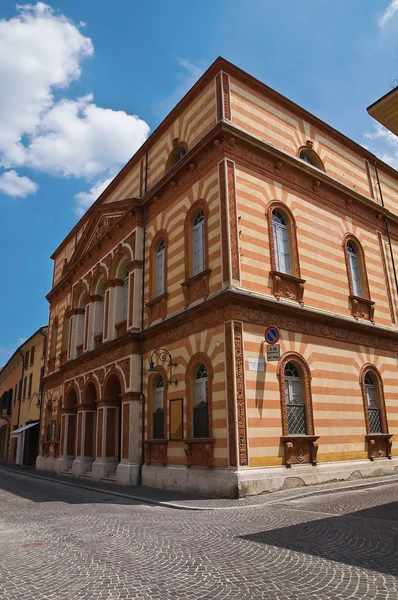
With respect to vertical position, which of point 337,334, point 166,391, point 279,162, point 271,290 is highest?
point 279,162

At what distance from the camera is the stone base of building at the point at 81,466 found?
19.6 m

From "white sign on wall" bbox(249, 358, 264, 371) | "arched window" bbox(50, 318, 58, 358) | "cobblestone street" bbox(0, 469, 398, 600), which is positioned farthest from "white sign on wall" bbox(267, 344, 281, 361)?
"arched window" bbox(50, 318, 58, 358)

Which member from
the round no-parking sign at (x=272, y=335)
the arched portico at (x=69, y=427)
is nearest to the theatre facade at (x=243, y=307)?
the round no-parking sign at (x=272, y=335)

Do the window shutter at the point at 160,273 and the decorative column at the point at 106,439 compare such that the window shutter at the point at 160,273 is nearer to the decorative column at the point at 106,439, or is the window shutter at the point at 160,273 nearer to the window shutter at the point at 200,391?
the window shutter at the point at 200,391

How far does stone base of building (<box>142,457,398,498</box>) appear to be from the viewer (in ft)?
36.8

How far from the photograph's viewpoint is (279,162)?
50.2 ft

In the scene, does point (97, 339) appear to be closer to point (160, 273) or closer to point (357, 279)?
point (160, 273)

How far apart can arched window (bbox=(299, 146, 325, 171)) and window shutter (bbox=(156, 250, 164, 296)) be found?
6.50 meters

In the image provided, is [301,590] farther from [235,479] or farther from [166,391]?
[166,391]

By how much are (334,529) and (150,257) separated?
11.9 meters

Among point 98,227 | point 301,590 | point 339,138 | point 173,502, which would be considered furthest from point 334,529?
point 98,227

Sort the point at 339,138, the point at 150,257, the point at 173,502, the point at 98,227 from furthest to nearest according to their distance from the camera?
the point at 98,227
the point at 339,138
the point at 150,257
the point at 173,502

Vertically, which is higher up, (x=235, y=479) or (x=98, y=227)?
(x=98, y=227)

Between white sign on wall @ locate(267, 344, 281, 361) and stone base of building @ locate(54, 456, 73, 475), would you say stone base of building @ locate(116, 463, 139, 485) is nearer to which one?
white sign on wall @ locate(267, 344, 281, 361)
